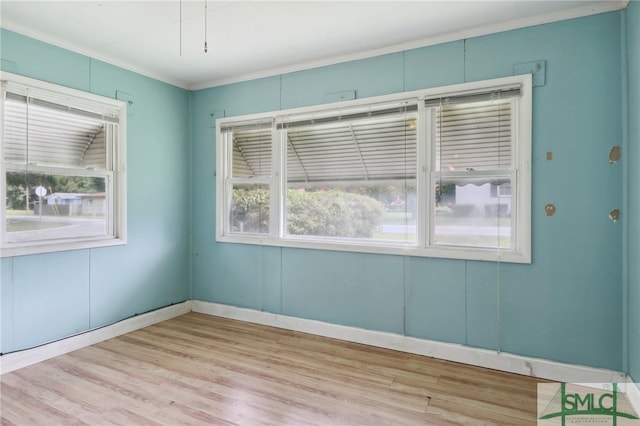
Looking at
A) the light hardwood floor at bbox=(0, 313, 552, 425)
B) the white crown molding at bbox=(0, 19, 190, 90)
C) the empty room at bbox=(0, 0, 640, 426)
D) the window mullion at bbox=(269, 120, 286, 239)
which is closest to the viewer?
the light hardwood floor at bbox=(0, 313, 552, 425)

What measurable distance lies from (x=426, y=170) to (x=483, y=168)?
461mm

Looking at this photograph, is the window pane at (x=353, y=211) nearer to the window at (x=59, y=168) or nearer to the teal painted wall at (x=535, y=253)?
the teal painted wall at (x=535, y=253)

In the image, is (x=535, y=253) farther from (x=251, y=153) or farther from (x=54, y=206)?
(x=54, y=206)

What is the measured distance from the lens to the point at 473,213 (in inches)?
120

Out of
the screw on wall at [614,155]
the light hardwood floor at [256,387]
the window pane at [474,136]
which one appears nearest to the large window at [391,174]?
the window pane at [474,136]

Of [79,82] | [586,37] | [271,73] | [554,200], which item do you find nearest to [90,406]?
[79,82]

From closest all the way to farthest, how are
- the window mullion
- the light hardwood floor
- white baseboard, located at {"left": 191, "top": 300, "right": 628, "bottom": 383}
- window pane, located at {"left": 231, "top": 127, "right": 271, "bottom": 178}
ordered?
the light hardwood floor < white baseboard, located at {"left": 191, "top": 300, "right": 628, "bottom": 383} < the window mullion < window pane, located at {"left": 231, "top": 127, "right": 271, "bottom": 178}

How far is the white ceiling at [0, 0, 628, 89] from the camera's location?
2.59 metres

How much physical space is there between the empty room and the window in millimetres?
20

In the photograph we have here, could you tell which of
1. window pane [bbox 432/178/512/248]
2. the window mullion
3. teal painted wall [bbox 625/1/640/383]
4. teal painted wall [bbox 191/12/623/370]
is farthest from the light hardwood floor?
the window mullion

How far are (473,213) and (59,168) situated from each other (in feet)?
12.1

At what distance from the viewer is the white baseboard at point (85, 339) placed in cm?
288

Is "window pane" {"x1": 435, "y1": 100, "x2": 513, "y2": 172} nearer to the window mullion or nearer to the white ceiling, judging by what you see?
the white ceiling

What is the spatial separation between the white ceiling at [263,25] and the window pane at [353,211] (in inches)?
50.5
